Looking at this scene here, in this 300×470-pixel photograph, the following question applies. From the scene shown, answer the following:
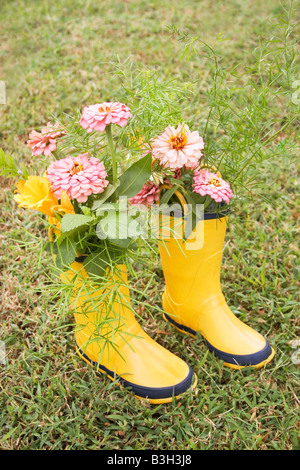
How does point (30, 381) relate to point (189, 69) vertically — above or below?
below

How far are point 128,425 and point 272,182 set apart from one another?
1.32m

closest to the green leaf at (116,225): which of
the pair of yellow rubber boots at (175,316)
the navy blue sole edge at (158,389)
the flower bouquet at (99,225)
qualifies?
the flower bouquet at (99,225)

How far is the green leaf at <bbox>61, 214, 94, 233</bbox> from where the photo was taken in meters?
0.89

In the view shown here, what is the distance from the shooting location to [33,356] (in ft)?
4.21

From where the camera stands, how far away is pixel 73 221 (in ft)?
2.95

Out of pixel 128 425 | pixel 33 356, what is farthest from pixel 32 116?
pixel 128 425

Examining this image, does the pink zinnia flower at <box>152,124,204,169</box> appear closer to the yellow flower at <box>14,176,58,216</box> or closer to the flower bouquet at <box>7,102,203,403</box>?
the flower bouquet at <box>7,102,203,403</box>

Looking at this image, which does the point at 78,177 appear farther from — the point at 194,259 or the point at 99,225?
the point at 194,259

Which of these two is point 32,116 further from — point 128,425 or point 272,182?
point 128,425

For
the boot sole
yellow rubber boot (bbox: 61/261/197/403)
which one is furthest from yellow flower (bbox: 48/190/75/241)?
the boot sole

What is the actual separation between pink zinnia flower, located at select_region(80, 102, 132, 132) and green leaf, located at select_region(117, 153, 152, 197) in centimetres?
10

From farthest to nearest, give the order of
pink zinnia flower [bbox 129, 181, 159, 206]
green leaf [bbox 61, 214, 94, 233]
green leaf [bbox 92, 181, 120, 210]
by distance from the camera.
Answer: pink zinnia flower [bbox 129, 181, 159, 206] < green leaf [bbox 92, 181, 120, 210] < green leaf [bbox 61, 214, 94, 233]

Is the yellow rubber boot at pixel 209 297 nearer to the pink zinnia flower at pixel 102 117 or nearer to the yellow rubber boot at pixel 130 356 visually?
the yellow rubber boot at pixel 130 356

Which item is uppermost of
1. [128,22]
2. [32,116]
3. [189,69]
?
[128,22]
